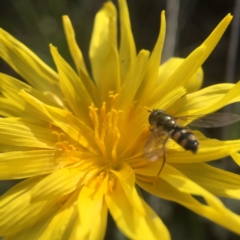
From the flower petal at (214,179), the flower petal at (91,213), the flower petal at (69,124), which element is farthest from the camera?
the flower petal at (69,124)

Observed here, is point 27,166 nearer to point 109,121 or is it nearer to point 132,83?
point 109,121

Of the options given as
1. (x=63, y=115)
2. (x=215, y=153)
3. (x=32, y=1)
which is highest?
(x=32, y=1)

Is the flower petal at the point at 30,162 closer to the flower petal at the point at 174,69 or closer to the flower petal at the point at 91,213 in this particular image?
the flower petal at the point at 91,213

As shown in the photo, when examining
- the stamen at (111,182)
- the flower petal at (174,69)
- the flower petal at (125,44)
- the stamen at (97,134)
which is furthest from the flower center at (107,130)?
the flower petal at (174,69)

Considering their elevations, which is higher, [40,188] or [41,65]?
[41,65]

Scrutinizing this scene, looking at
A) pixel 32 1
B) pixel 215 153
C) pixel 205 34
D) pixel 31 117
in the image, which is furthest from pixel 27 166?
pixel 205 34

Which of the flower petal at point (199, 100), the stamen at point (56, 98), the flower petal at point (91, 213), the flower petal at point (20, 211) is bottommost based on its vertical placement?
the flower petal at point (91, 213)
